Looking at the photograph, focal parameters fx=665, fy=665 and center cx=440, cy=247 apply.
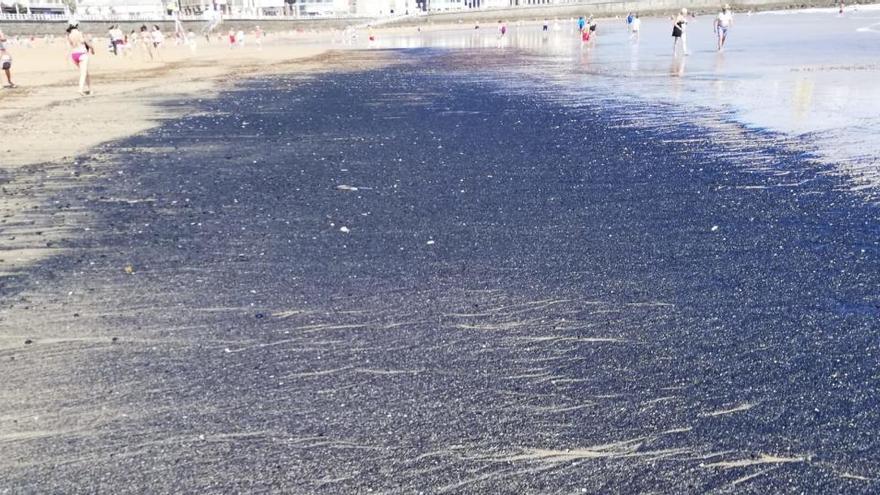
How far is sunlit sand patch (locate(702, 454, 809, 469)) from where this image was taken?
3334 mm

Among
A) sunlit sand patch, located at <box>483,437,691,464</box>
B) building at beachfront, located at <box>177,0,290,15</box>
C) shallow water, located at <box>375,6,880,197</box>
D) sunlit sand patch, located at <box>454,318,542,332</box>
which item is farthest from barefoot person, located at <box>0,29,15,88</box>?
building at beachfront, located at <box>177,0,290,15</box>

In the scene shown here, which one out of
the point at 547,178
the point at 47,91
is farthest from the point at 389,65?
the point at 547,178

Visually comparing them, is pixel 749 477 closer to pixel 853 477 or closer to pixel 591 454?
pixel 853 477

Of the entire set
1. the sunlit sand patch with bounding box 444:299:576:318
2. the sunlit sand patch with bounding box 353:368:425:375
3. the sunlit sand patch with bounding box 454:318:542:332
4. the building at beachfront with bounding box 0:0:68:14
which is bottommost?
the sunlit sand patch with bounding box 353:368:425:375

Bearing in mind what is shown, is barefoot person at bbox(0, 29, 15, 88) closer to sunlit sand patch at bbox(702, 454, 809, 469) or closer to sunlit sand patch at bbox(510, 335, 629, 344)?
sunlit sand patch at bbox(510, 335, 629, 344)

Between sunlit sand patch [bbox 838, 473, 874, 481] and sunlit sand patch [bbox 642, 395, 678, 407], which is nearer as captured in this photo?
sunlit sand patch [bbox 838, 473, 874, 481]

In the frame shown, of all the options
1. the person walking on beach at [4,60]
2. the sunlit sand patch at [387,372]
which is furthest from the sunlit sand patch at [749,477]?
the person walking on beach at [4,60]

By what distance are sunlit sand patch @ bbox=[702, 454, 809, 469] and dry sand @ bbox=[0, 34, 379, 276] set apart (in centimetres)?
619

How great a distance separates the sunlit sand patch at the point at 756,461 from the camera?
3334 mm

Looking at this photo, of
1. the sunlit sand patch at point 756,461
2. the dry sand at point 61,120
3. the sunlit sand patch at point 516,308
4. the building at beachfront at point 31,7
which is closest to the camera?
the sunlit sand patch at point 756,461

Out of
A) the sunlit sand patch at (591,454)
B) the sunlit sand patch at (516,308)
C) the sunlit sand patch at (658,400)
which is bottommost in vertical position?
the sunlit sand patch at (591,454)

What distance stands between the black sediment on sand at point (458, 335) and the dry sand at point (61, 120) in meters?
0.63

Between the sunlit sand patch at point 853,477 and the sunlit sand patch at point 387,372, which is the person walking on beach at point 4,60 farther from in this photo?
the sunlit sand patch at point 853,477

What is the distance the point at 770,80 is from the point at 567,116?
8.81 m
